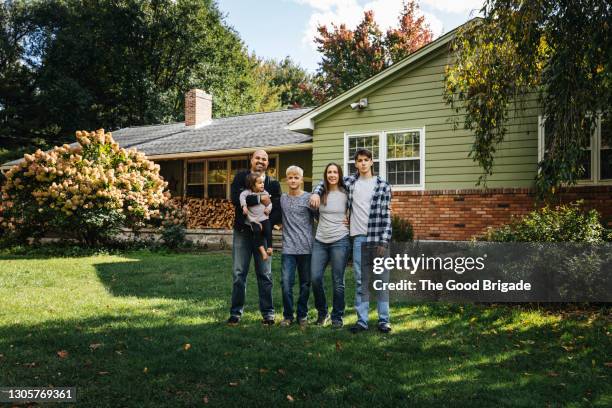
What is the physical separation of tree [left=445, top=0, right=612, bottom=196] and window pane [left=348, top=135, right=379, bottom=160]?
15.5ft

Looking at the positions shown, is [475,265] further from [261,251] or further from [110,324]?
[110,324]

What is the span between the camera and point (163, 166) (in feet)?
63.3

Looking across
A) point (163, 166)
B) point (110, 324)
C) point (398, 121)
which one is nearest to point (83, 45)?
point (163, 166)

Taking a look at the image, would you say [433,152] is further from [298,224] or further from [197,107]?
[197,107]

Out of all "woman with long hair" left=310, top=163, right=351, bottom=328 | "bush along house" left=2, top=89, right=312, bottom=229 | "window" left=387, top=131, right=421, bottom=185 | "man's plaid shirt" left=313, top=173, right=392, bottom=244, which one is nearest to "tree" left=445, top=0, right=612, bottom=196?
"man's plaid shirt" left=313, top=173, right=392, bottom=244

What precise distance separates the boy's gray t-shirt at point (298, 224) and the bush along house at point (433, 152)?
607 centimetres

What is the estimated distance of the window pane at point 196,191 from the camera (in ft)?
59.2

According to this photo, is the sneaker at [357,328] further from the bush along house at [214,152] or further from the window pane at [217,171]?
the window pane at [217,171]

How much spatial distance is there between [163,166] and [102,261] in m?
8.44

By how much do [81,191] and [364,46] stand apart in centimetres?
2240

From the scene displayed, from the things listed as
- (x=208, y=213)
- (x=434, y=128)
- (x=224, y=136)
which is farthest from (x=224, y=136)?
(x=434, y=128)

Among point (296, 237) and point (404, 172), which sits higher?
point (404, 172)

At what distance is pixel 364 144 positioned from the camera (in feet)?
39.8

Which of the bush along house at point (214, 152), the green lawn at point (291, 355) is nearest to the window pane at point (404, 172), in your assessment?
the bush along house at point (214, 152)
